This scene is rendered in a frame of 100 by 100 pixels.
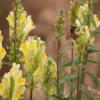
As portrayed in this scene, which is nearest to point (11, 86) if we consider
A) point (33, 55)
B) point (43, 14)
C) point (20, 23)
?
point (33, 55)

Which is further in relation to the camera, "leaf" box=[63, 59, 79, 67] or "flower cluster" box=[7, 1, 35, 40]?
"leaf" box=[63, 59, 79, 67]

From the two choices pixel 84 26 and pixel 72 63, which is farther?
pixel 72 63

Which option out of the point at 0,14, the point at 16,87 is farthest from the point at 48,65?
the point at 0,14

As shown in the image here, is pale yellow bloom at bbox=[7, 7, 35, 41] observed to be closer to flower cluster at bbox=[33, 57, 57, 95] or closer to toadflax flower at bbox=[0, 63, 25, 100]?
flower cluster at bbox=[33, 57, 57, 95]

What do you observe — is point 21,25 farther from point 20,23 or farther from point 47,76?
point 47,76

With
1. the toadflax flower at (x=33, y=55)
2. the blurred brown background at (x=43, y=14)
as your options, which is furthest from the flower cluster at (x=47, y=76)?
the blurred brown background at (x=43, y=14)

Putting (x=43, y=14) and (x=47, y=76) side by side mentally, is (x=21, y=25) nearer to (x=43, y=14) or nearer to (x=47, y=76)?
(x=47, y=76)

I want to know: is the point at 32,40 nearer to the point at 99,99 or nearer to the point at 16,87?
the point at 16,87

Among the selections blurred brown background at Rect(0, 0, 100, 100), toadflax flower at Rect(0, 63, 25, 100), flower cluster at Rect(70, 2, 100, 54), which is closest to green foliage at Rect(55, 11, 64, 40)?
flower cluster at Rect(70, 2, 100, 54)

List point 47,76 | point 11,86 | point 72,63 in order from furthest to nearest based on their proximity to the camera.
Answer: point 72,63, point 47,76, point 11,86

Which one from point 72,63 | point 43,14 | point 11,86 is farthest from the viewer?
point 43,14
